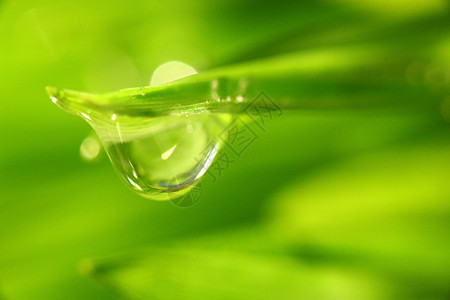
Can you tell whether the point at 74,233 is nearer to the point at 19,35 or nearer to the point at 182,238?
the point at 182,238

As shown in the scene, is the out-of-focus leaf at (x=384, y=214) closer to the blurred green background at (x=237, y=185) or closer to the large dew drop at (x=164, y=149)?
the blurred green background at (x=237, y=185)

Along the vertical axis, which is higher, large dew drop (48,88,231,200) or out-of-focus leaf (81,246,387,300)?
large dew drop (48,88,231,200)

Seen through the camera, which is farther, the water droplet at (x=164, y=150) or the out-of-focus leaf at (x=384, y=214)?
the out-of-focus leaf at (x=384, y=214)

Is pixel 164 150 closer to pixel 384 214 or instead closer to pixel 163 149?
pixel 163 149

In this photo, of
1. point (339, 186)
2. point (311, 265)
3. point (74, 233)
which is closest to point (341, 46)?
point (339, 186)

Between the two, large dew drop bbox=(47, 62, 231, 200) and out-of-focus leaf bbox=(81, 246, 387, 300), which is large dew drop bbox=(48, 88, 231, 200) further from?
out-of-focus leaf bbox=(81, 246, 387, 300)

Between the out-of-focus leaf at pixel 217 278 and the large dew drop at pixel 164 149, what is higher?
the large dew drop at pixel 164 149

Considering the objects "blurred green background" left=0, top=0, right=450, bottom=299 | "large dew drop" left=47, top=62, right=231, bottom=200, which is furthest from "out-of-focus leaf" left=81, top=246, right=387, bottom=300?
"large dew drop" left=47, top=62, right=231, bottom=200

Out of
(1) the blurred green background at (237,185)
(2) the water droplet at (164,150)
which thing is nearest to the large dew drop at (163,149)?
(2) the water droplet at (164,150)
